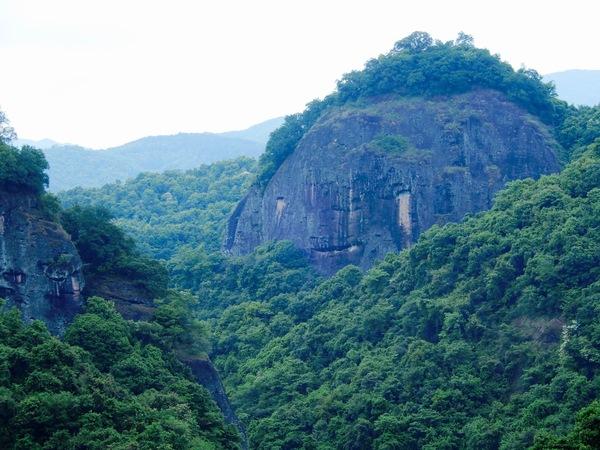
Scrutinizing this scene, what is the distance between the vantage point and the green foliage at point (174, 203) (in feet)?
240

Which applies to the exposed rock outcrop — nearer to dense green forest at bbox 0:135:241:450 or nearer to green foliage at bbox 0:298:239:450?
dense green forest at bbox 0:135:241:450

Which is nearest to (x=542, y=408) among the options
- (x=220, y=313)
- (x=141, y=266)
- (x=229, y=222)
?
(x=141, y=266)

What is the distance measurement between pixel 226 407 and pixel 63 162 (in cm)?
10380

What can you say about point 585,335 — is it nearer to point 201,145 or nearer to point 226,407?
point 226,407

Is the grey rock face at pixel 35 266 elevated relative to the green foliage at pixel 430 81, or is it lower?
lower

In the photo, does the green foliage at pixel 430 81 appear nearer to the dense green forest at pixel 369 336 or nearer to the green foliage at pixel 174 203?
the dense green forest at pixel 369 336

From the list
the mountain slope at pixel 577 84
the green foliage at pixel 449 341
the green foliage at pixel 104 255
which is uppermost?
the mountain slope at pixel 577 84

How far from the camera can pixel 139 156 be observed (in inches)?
6097

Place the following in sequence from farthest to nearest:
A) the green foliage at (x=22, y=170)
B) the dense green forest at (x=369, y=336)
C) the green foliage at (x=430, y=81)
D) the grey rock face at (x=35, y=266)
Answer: the green foliage at (x=430, y=81), the green foliage at (x=22, y=170), the grey rock face at (x=35, y=266), the dense green forest at (x=369, y=336)

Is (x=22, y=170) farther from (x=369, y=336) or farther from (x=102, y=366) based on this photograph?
(x=369, y=336)

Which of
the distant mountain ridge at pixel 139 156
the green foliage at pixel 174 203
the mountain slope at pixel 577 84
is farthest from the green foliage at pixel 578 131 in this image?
the mountain slope at pixel 577 84

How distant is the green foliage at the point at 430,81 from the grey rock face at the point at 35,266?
28287 millimetres

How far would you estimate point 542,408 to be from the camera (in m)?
38.5

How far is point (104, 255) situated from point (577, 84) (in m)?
138
